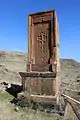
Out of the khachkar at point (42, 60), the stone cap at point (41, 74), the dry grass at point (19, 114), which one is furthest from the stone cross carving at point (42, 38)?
the dry grass at point (19, 114)

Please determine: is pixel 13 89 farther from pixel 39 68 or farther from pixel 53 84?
pixel 53 84

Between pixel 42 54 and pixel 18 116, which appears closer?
pixel 18 116

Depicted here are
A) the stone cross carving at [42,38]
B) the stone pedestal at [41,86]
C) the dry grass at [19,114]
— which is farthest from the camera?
the stone cross carving at [42,38]

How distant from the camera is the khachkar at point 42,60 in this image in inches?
247

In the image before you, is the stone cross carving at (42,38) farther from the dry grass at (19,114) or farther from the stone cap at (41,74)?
the dry grass at (19,114)

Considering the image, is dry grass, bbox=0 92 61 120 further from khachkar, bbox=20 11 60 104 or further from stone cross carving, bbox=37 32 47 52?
stone cross carving, bbox=37 32 47 52

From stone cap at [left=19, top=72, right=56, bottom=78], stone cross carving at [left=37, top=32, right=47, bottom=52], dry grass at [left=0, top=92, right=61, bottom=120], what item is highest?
stone cross carving at [left=37, top=32, right=47, bottom=52]

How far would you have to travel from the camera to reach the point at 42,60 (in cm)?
677

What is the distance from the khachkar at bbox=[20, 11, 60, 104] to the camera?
6.28 metres

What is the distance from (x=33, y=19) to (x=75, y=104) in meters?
3.50

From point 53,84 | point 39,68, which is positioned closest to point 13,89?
point 39,68

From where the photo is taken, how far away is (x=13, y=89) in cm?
776

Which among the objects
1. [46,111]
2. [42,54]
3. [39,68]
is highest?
[42,54]

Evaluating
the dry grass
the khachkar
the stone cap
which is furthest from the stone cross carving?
the dry grass
